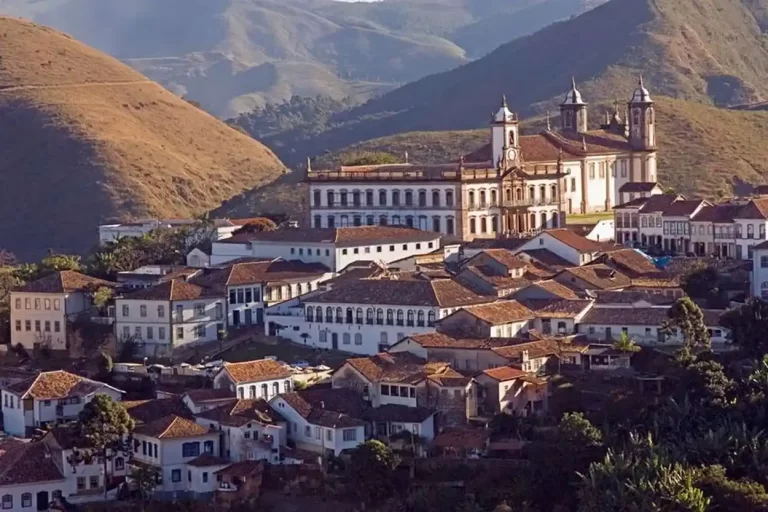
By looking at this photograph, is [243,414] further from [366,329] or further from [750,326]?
[750,326]

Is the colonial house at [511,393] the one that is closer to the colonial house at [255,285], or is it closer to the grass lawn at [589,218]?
the colonial house at [255,285]

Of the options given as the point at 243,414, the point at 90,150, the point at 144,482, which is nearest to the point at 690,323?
the point at 243,414

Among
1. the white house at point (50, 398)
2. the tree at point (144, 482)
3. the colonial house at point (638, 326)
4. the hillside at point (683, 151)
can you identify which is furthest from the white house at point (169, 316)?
the hillside at point (683, 151)

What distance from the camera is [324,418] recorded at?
52.6 meters

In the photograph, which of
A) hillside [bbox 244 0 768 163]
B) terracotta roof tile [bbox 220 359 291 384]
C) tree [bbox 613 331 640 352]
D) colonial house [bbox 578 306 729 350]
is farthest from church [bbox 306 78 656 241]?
hillside [bbox 244 0 768 163]

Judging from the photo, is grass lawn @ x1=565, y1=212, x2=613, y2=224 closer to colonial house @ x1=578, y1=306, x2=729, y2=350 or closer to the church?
the church

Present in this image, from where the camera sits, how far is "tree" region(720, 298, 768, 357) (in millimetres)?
53938

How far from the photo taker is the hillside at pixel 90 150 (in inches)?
4579

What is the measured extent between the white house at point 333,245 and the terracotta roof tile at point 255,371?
1107 centimetres

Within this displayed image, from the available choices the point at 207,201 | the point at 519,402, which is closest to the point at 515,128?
the point at 519,402

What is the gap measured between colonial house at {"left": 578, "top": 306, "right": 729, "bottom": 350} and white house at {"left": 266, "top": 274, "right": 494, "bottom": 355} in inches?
151

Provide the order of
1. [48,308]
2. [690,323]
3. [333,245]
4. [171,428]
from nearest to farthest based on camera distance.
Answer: [171,428], [690,323], [48,308], [333,245]

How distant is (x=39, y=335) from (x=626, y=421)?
77.5 ft

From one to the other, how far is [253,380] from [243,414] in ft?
7.83
